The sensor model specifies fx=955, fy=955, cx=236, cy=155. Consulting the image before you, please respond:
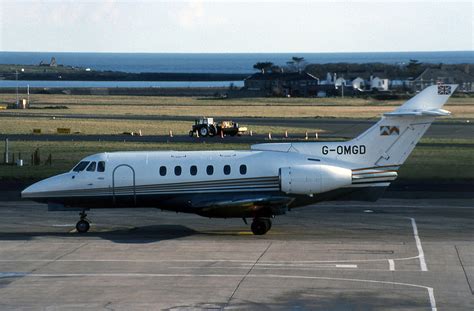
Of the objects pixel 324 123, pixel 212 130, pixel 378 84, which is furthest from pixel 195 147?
pixel 378 84

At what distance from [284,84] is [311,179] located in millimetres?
150120

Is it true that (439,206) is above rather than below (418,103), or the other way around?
below

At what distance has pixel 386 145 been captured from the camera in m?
32.7

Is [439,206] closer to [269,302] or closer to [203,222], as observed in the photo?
[203,222]

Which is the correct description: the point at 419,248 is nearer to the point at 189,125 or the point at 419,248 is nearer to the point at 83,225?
the point at 83,225

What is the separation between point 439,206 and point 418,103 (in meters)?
8.13

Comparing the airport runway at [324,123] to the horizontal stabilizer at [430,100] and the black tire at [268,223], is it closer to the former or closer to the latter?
the black tire at [268,223]

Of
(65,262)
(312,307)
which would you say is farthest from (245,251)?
(312,307)

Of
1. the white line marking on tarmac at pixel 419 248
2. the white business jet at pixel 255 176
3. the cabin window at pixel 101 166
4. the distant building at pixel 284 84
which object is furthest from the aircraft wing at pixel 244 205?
the distant building at pixel 284 84

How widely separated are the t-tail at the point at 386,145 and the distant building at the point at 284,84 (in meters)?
136

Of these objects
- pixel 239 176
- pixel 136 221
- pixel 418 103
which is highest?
pixel 418 103

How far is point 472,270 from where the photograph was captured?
2675 centimetres

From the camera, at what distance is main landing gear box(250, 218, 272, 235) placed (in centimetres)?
3262

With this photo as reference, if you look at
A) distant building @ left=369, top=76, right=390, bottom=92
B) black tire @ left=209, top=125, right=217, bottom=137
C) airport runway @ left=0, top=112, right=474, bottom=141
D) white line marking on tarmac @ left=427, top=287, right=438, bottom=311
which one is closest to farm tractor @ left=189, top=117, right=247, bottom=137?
black tire @ left=209, top=125, right=217, bottom=137
